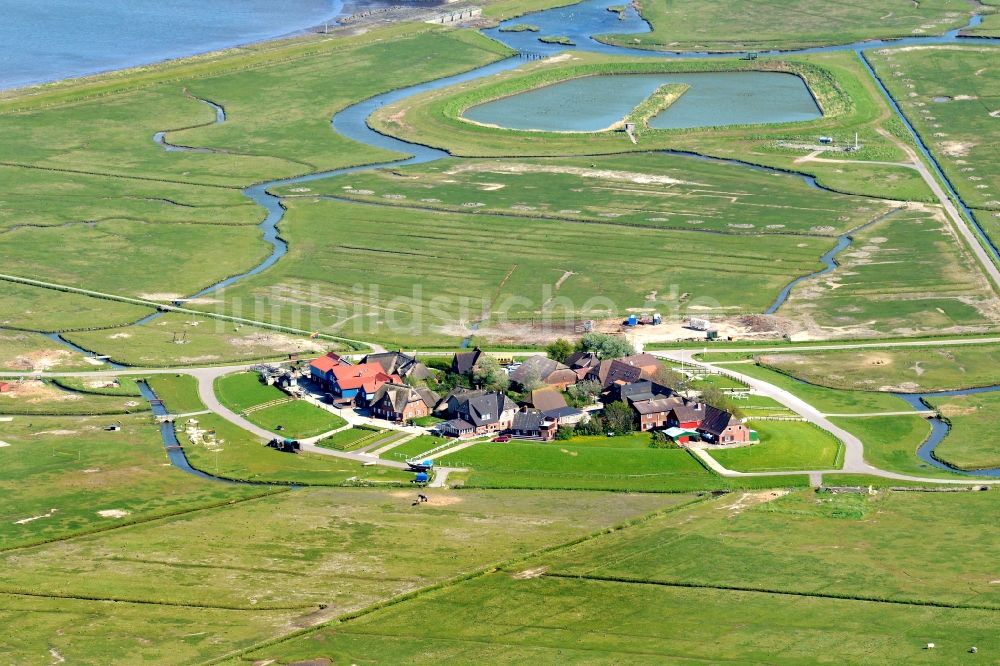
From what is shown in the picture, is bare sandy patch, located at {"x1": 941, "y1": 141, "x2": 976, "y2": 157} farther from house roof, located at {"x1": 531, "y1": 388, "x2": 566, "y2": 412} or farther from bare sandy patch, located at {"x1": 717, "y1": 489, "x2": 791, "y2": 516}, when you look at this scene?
bare sandy patch, located at {"x1": 717, "y1": 489, "x2": 791, "y2": 516}

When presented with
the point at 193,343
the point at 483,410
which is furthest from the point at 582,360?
the point at 193,343

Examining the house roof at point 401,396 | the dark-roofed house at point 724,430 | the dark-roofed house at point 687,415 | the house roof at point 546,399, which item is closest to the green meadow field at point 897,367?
the dark-roofed house at point 687,415

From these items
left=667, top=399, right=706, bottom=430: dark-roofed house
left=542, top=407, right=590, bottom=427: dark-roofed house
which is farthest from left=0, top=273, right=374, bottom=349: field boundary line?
left=667, top=399, right=706, bottom=430: dark-roofed house

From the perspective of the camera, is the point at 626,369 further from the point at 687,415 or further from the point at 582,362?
the point at 687,415

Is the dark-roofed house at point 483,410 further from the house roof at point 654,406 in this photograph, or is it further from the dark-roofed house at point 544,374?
the house roof at point 654,406

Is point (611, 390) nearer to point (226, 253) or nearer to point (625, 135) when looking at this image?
point (226, 253)

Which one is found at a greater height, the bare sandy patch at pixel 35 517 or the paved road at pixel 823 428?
the paved road at pixel 823 428

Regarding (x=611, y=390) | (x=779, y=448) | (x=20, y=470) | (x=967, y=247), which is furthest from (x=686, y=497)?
(x=967, y=247)
